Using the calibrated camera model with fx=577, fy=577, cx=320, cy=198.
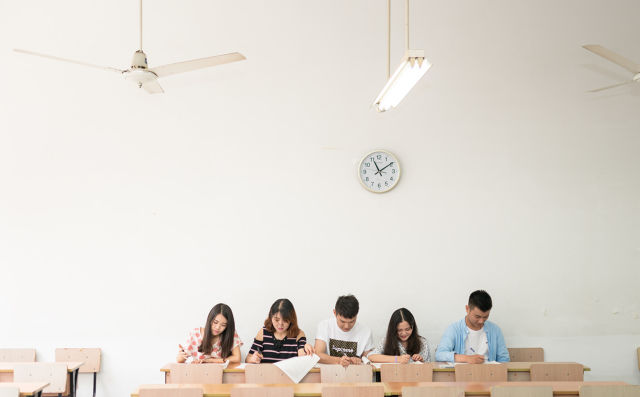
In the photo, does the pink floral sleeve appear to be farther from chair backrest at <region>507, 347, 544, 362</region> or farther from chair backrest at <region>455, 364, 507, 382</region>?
chair backrest at <region>507, 347, 544, 362</region>

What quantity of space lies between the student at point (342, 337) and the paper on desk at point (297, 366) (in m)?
0.47

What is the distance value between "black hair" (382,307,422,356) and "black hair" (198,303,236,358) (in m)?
1.17

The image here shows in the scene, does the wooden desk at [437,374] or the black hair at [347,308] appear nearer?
the wooden desk at [437,374]

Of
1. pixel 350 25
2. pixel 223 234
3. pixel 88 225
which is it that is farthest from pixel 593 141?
pixel 88 225

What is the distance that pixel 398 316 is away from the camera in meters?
4.34

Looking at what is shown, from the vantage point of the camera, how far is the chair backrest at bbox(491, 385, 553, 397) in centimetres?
317

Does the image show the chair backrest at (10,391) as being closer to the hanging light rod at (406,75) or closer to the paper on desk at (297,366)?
the paper on desk at (297,366)

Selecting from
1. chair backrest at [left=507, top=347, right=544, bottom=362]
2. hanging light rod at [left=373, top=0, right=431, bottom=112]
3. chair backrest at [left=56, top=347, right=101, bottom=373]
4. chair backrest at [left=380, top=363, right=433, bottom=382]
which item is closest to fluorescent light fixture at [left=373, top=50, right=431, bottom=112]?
hanging light rod at [left=373, top=0, right=431, bottom=112]

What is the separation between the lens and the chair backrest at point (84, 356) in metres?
4.60

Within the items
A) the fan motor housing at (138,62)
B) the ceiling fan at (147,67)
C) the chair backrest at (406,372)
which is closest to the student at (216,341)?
the chair backrest at (406,372)

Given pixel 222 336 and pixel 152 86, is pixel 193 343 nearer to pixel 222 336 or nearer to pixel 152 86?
→ pixel 222 336

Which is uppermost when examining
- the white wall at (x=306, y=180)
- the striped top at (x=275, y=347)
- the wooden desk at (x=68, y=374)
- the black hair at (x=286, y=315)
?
the white wall at (x=306, y=180)

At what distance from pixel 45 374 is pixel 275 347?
5.10 ft

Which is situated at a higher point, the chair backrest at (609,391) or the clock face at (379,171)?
the clock face at (379,171)
